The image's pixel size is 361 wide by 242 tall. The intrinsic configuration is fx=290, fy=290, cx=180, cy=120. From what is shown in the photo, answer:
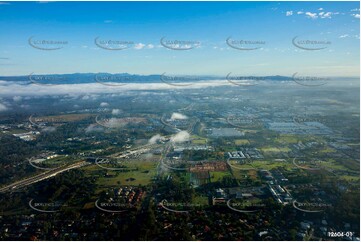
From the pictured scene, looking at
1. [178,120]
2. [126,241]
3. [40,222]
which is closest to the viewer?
[126,241]

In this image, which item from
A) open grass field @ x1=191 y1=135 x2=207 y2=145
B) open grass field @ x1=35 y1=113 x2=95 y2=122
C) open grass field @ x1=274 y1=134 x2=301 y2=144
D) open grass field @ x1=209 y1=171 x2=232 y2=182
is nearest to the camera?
open grass field @ x1=209 y1=171 x2=232 y2=182

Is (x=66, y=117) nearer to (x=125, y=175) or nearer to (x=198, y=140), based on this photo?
(x=198, y=140)

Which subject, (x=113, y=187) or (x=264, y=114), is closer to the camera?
(x=113, y=187)

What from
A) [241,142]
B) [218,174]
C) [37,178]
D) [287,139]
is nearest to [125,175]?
[37,178]

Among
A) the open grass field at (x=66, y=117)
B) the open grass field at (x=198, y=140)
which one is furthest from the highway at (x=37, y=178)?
the open grass field at (x=66, y=117)

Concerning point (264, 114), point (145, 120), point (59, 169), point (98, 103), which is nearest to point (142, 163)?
point (59, 169)

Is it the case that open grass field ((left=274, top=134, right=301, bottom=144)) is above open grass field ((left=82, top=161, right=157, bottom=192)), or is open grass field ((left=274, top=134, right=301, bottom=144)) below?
above

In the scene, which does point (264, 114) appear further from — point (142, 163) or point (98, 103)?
point (98, 103)

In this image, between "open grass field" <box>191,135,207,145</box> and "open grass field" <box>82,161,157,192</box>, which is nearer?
"open grass field" <box>82,161,157,192</box>

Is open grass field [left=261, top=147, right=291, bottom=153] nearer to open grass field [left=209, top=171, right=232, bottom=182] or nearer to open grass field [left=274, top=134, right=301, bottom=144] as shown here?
open grass field [left=274, top=134, right=301, bottom=144]

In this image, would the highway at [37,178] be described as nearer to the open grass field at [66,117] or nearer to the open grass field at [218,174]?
the open grass field at [218,174]

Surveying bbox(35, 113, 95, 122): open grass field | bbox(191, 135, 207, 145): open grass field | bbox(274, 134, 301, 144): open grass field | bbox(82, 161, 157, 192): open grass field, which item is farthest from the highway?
→ bbox(274, 134, 301, 144): open grass field
